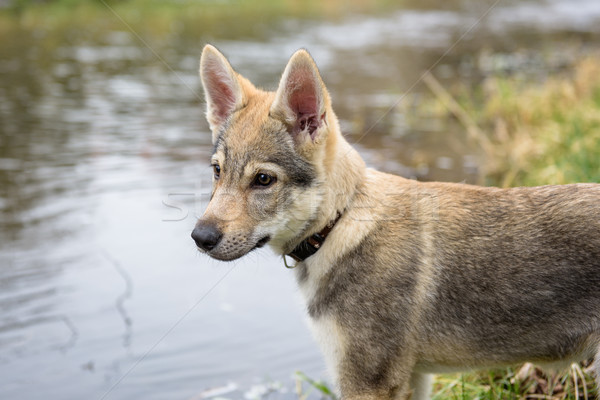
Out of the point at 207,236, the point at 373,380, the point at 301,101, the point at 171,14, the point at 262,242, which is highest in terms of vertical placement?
the point at 301,101

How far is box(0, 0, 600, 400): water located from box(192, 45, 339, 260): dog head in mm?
598

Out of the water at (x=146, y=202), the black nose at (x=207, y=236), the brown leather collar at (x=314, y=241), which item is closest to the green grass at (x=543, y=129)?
the water at (x=146, y=202)

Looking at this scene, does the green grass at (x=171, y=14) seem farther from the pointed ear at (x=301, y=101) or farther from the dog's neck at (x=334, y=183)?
the dog's neck at (x=334, y=183)

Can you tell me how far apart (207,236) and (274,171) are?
60 cm

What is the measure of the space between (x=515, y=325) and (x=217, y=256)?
183cm

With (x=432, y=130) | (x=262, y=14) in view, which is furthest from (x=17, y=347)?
(x=262, y=14)

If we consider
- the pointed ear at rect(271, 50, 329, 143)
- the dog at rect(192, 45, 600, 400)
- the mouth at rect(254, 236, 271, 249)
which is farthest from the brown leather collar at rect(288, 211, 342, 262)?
the pointed ear at rect(271, 50, 329, 143)

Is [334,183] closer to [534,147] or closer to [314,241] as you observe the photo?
[314,241]

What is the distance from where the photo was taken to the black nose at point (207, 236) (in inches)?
154

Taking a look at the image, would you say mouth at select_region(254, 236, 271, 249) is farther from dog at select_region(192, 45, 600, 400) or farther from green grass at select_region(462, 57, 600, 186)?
green grass at select_region(462, 57, 600, 186)

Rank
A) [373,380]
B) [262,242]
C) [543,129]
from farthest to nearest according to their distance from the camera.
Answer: [543,129]
[262,242]
[373,380]

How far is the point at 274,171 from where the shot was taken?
4.14 metres

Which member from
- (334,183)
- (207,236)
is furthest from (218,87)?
(207,236)

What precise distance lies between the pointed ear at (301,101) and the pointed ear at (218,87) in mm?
437
